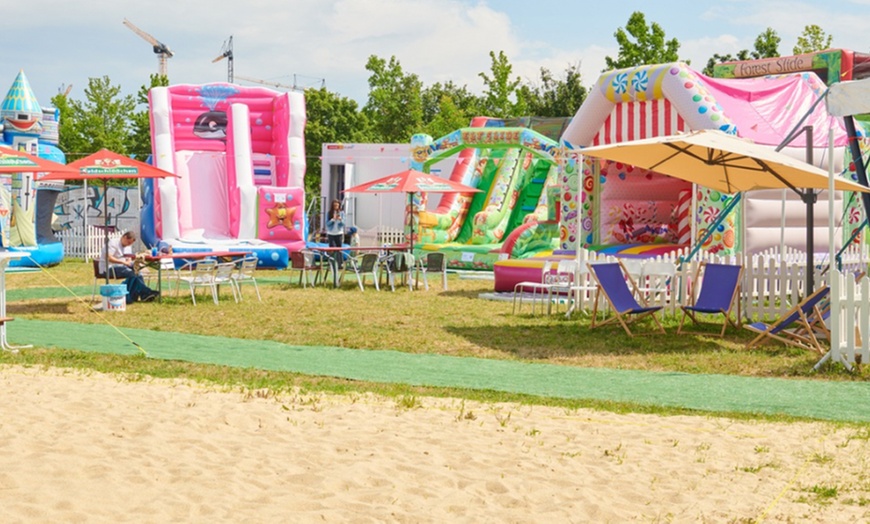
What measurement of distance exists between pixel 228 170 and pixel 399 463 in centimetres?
1874

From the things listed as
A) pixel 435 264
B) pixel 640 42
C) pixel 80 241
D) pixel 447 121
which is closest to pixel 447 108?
pixel 447 121

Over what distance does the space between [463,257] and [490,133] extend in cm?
247

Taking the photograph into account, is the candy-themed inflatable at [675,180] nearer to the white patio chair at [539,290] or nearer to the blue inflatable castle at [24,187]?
the white patio chair at [539,290]

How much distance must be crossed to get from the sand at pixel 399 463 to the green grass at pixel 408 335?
856 mm

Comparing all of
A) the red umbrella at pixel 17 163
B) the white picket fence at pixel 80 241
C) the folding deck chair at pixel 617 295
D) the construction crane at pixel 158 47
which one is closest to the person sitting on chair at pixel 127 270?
the red umbrella at pixel 17 163

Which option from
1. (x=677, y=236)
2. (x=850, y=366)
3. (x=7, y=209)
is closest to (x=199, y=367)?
(x=850, y=366)

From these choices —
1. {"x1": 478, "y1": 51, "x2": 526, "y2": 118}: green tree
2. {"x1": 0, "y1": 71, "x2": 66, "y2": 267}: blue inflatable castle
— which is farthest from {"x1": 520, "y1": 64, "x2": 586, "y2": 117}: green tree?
{"x1": 0, "y1": 71, "x2": 66, "y2": 267}: blue inflatable castle

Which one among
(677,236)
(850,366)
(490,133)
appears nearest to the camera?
(850,366)

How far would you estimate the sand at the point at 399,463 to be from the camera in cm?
476

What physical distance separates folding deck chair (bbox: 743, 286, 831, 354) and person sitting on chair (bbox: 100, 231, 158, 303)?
810 cm

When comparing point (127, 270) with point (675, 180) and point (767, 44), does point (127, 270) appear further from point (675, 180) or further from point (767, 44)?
point (767, 44)

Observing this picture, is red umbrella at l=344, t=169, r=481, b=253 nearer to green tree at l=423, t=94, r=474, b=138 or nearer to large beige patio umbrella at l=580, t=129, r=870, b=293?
large beige patio umbrella at l=580, t=129, r=870, b=293

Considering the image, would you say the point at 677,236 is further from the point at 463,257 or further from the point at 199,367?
the point at 199,367

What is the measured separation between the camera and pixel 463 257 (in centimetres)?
2108
